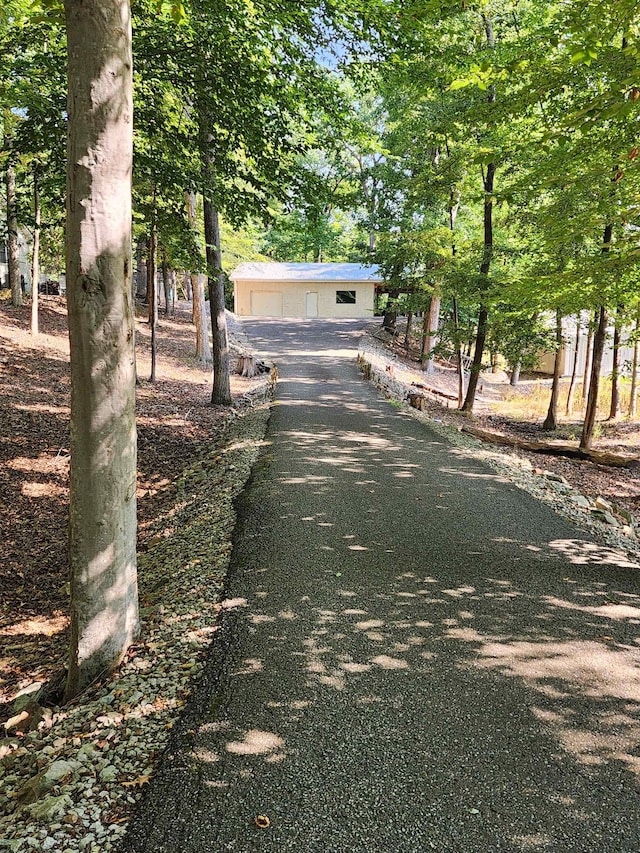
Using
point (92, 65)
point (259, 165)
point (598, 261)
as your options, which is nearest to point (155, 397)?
point (259, 165)

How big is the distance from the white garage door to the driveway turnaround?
33.9 metres

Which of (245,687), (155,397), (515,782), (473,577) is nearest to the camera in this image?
(515,782)

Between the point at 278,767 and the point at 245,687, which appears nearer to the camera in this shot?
the point at 278,767

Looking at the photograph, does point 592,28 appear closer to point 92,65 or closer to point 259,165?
point 259,165

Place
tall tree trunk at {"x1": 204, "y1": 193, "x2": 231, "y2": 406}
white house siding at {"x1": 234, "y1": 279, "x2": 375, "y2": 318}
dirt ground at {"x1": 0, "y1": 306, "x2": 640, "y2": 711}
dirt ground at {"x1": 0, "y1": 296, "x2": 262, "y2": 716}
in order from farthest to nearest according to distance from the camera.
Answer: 1. white house siding at {"x1": 234, "y1": 279, "x2": 375, "y2": 318}
2. tall tree trunk at {"x1": 204, "y1": 193, "x2": 231, "y2": 406}
3. dirt ground at {"x1": 0, "y1": 306, "x2": 640, "y2": 711}
4. dirt ground at {"x1": 0, "y1": 296, "x2": 262, "y2": 716}

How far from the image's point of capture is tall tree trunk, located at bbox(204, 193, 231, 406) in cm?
1210

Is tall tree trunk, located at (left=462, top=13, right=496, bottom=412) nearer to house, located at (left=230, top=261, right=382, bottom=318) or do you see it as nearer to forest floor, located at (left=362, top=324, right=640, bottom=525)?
forest floor, located at (left=362, top=324, right=640, bottom=525)

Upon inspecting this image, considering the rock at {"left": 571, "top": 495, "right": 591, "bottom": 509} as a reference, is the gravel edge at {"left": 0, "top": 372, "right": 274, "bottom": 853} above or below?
below

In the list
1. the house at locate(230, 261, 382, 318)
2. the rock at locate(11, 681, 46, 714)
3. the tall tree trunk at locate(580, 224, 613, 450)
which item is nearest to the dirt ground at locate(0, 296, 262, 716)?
the rock at locate(11, 681, 46, 714)

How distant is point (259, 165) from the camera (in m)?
7.17

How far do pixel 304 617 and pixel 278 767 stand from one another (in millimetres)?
1401

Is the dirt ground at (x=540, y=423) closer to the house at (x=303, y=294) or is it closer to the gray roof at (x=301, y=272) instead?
the house at (x=303, y=294)

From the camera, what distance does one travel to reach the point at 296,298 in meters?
39.0

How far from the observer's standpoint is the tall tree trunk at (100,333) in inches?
122
